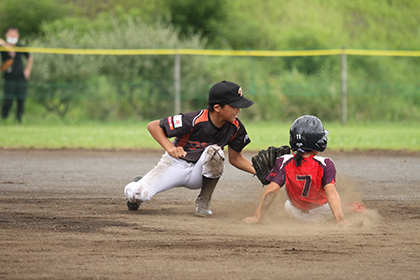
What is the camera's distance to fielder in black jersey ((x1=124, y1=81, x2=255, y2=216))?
17.0 feet

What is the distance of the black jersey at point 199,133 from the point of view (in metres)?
5.30

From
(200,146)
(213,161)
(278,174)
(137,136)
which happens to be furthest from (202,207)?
(137,136)

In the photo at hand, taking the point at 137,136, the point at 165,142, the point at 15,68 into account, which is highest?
the point at 15,68

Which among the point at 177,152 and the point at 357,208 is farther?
the point at 357,208

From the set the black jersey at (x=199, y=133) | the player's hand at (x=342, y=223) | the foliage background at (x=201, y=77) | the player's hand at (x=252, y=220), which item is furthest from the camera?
the foliage background at (x=201, y=77)

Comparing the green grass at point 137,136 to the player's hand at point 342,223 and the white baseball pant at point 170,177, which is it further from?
the player's hand at point 342,223

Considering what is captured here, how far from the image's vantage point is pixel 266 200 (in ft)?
16.2

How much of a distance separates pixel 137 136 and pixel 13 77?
14.8ft

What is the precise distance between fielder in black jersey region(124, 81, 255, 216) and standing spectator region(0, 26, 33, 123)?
11.1 meters

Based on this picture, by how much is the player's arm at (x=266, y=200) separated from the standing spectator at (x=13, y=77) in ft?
38.7

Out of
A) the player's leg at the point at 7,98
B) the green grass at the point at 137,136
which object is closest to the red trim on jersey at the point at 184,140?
the green grass at the point at 137,136

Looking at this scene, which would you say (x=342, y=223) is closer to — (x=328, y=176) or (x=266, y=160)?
(x=328, y=176)

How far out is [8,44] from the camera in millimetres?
15820

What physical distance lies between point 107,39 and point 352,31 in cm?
1271
